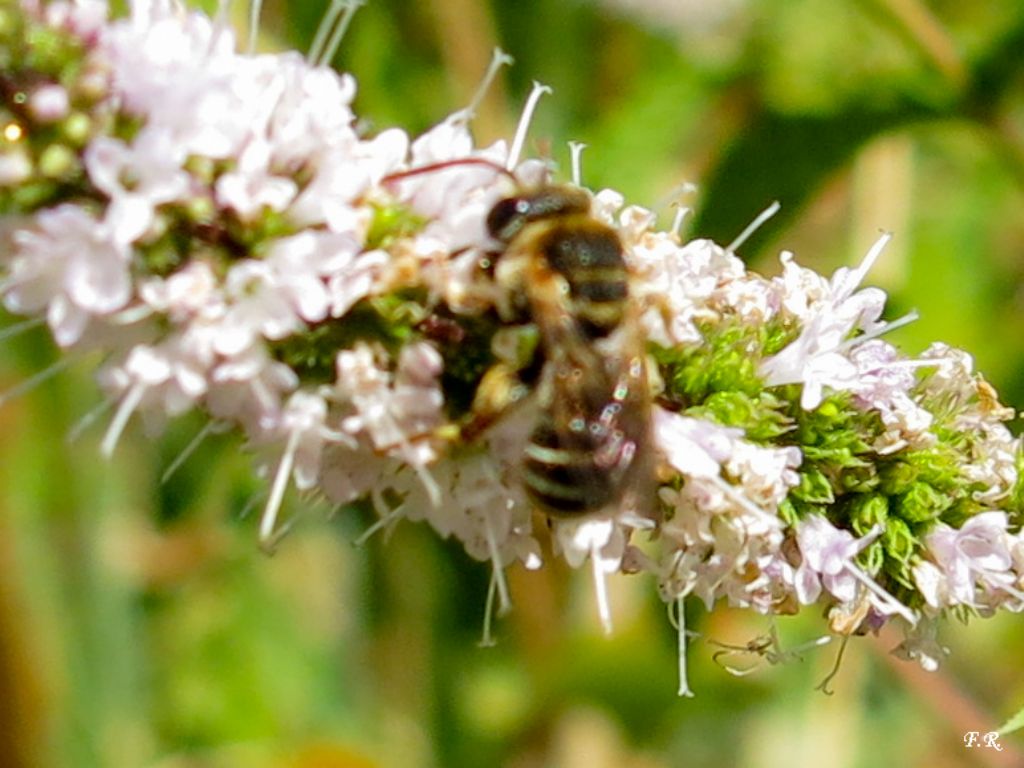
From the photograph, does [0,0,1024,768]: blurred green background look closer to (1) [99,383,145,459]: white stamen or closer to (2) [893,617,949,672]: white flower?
(2) [893,617,949,672]: white flower

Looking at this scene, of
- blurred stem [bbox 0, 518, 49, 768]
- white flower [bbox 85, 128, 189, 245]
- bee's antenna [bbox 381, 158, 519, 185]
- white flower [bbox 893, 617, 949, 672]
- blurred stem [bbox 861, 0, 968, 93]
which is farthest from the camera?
blurred stem [bbox 0, 518, 49, 768]

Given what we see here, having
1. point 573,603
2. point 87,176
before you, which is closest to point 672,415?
point 87,176

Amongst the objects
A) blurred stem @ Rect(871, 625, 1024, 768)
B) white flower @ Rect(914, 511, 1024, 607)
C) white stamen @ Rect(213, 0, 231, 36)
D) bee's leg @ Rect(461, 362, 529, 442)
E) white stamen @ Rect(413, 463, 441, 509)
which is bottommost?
blurred stem @ Rect(871, 625, 1024, 768)

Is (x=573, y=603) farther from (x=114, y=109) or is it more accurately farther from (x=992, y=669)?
(x=114, y=109)

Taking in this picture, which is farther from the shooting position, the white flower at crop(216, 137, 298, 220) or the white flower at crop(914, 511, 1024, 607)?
the white flower at crop(914, 511, 1024, 607)

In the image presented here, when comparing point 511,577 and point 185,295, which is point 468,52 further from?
point 185,295

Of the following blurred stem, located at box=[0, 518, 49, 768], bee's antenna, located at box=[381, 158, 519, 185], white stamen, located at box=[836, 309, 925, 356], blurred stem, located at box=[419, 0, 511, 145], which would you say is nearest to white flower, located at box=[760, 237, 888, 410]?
white stamen, located at box=[836, 309, 925, 356]
